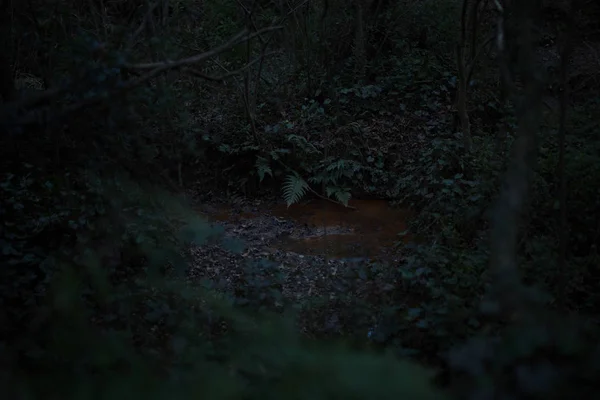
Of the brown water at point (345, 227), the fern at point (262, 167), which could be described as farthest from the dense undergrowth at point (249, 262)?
the brown water at point (345, 227)

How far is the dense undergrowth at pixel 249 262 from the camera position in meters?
1.79

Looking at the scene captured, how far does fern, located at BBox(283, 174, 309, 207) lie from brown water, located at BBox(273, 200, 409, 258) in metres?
0.20

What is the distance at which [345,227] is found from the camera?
712 cm

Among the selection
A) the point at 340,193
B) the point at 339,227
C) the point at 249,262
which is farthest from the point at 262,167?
the point at 249,262

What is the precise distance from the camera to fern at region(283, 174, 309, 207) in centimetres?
761

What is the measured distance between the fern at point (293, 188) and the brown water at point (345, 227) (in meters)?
0.20

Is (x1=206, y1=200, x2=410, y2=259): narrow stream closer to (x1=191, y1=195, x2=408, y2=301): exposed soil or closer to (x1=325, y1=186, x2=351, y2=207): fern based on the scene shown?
(x1=191, y1=195, x2=408, y2=301): exposed soil

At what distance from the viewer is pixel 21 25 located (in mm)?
3916

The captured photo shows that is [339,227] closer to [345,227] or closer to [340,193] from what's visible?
[345,227]

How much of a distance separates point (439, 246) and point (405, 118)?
4.15 meters

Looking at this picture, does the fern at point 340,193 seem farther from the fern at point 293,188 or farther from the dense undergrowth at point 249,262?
the fern at point 293,188

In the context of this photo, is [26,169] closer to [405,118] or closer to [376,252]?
[376,252]

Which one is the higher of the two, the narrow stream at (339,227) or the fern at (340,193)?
the fern at (340,193)

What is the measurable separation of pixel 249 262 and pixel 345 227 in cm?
329
